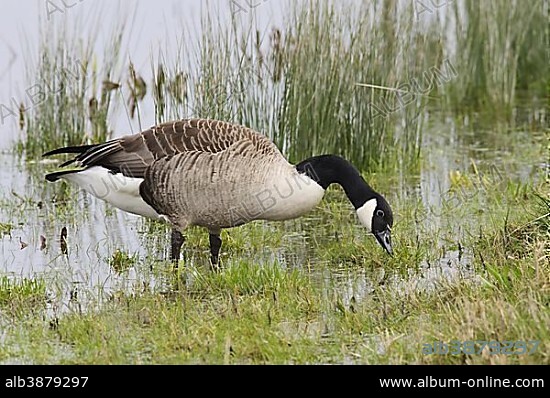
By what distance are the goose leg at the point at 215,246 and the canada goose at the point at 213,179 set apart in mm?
59

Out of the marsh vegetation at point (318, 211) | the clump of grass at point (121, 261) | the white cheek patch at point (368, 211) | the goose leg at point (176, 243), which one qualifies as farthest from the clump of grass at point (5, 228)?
the white cheek patch at point (368, 211)

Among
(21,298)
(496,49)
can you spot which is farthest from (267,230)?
(496,49)

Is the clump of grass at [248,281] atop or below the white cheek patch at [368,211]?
below

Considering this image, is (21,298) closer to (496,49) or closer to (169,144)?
(169,144)

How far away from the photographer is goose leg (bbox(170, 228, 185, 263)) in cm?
834

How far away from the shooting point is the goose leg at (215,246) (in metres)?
8.52

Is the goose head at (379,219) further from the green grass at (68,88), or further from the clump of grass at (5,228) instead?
the green grass at (68,88)

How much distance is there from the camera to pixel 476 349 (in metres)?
5.73

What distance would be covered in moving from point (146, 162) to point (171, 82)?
83.5 inches
